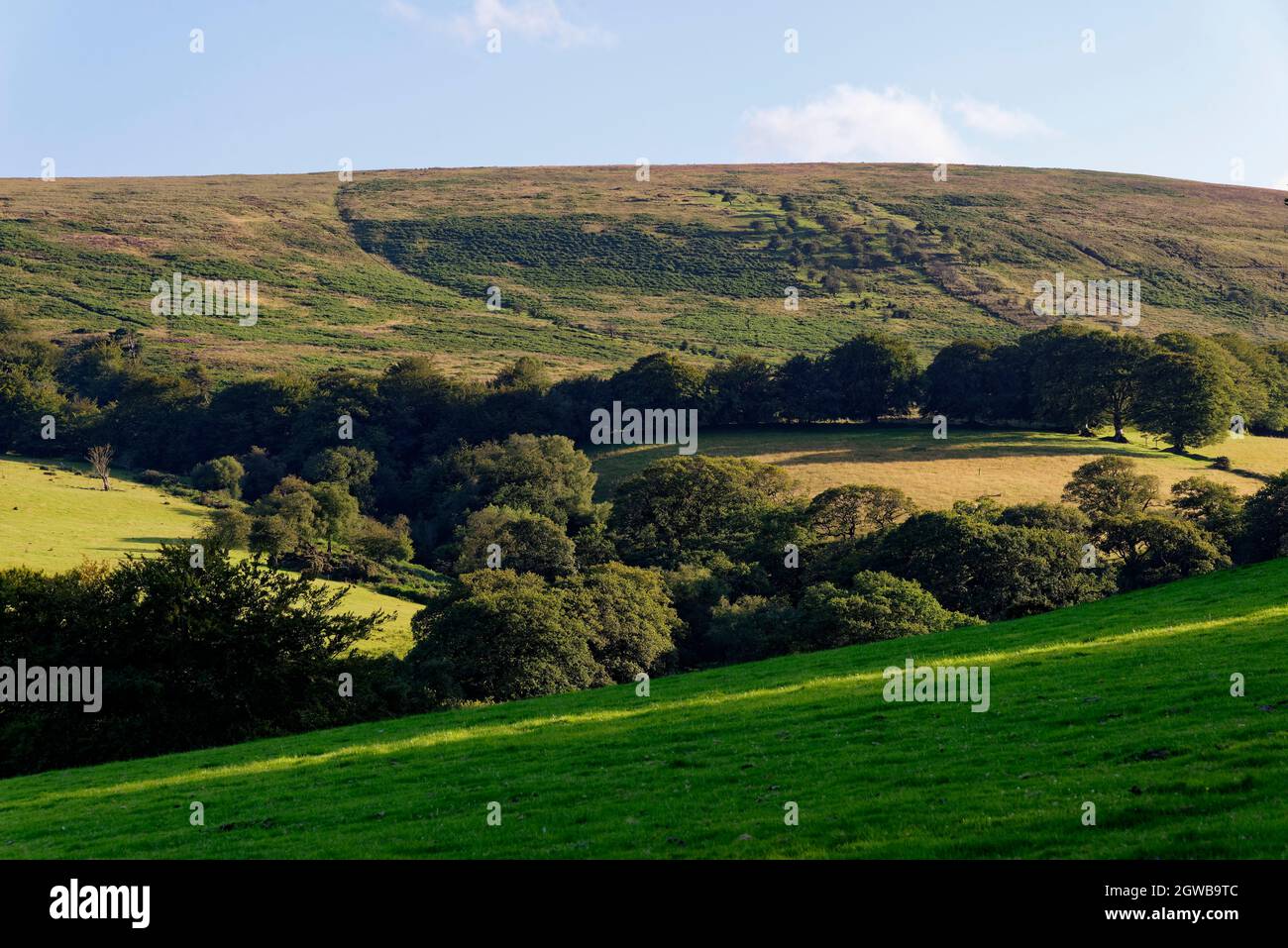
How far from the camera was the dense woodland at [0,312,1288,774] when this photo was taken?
1618 inches

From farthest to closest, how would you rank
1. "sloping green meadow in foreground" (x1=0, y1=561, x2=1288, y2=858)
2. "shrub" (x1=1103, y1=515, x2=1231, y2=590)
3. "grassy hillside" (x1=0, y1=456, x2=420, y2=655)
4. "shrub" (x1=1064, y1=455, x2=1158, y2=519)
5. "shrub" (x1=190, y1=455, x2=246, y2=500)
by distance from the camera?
"shrub" (x1=190, y1=455, x2=246, y2=500), "shrub" (x1=1064, y1=455, x2=1158, y2=519), "grassy hillside" (x1=0, y1=456, x2=420, y2=655), "shrub" (x1=1103, y1=515, x2=1231, y2=590), "sloping green meadow in foreground" (x1=0, y1=561, x2=1288, y2=858)

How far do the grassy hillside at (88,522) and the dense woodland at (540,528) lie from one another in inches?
222

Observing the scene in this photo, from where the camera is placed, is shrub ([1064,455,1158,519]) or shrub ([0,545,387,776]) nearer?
shrub ([0,545,387,776])

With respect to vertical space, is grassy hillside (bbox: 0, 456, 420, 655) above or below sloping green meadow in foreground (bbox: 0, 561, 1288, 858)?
below

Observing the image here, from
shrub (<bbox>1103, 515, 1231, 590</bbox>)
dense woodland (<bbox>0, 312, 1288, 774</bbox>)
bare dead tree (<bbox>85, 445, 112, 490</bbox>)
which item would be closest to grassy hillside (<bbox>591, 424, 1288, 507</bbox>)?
dense woodland (<bbox>0, 312, 1288, 774</bbox>)

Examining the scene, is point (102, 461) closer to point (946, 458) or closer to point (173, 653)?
point (946, 458)

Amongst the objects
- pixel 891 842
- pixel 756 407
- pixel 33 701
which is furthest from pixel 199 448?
pixel 891 842

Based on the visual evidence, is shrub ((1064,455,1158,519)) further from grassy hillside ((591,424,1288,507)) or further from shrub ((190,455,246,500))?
shrub ((190,455,246,500))

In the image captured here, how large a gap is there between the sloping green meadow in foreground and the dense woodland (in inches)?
287

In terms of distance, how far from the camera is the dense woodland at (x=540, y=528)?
1618 inches

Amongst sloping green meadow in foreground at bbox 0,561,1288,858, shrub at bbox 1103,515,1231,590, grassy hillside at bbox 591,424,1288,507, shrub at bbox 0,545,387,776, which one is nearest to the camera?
sloping green meadow in foreground at bbox 0,561,1288,858

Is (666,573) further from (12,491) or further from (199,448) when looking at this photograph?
(199,448)

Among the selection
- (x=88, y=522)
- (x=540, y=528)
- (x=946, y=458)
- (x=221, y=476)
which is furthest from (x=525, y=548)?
(x=221, y=476)
